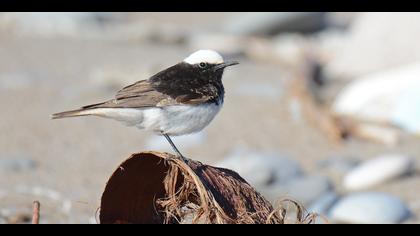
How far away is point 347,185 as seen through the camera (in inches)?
300

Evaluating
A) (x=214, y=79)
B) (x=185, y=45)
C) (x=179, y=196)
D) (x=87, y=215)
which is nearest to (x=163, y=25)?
(x=185, y=45)

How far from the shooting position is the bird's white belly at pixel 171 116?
4.71 m

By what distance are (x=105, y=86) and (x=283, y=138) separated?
7.94 feet

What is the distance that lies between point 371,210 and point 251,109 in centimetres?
309

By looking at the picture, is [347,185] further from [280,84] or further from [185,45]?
[185,45]

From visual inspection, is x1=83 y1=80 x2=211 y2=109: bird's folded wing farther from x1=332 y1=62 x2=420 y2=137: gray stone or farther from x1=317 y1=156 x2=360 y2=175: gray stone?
x1=332 y1=62 x2=420 y2=137: gray stone

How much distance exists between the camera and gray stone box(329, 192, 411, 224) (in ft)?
21.6

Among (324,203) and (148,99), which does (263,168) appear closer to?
(324,203)

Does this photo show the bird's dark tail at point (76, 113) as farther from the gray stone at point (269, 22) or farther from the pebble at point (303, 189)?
the gray stone at point (269, 22)

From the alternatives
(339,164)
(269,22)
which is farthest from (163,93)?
(269,22)

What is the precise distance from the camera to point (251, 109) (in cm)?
955

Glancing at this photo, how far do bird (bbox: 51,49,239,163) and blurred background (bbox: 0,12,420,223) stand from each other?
25.7 inches

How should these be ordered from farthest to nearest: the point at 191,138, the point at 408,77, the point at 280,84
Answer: the point at 280,84, the point at 408,77, the point at 191,138
